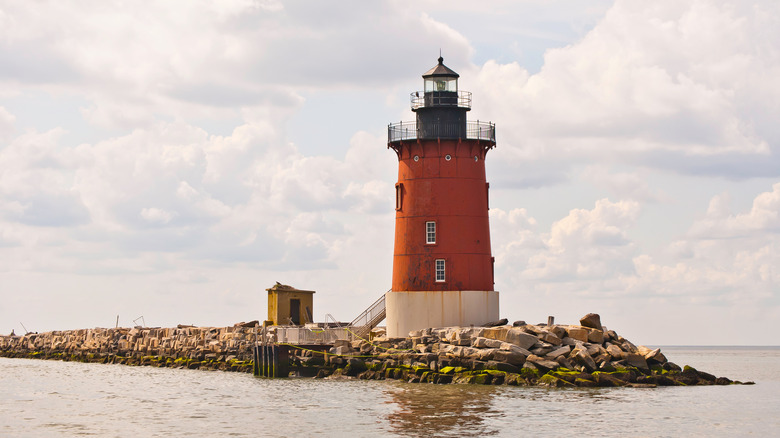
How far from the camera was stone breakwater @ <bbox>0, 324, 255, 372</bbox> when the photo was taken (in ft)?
150

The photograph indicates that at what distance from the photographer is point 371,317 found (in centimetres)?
4219

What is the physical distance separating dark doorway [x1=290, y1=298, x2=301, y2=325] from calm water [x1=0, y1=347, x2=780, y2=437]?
9847 millimetres

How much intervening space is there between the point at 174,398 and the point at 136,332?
25461 millimetres

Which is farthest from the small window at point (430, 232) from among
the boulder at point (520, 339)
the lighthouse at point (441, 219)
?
the boulder at point (520, 339)

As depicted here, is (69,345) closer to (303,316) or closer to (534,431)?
(303,316)

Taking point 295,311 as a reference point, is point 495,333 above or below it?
below

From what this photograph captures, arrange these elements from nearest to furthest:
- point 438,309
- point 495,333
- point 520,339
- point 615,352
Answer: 1. point 520,339
2. point 495,333
3. point 615,352
4. point 438,309

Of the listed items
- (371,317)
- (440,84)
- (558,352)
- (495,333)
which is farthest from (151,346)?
(558,352)

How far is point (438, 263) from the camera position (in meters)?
38.8

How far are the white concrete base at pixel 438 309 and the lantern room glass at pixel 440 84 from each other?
8.13 metres

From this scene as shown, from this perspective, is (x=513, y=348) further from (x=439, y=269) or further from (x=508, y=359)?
(x=439, y=269)

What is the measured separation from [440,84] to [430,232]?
5.97m

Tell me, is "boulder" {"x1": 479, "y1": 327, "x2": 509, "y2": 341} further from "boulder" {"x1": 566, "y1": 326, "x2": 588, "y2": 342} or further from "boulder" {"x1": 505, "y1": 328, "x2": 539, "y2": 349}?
"boulder" {"x1": 566, "y1": 326, "x2": 588, "y2": 342}

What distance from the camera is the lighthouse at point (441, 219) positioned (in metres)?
38.5
